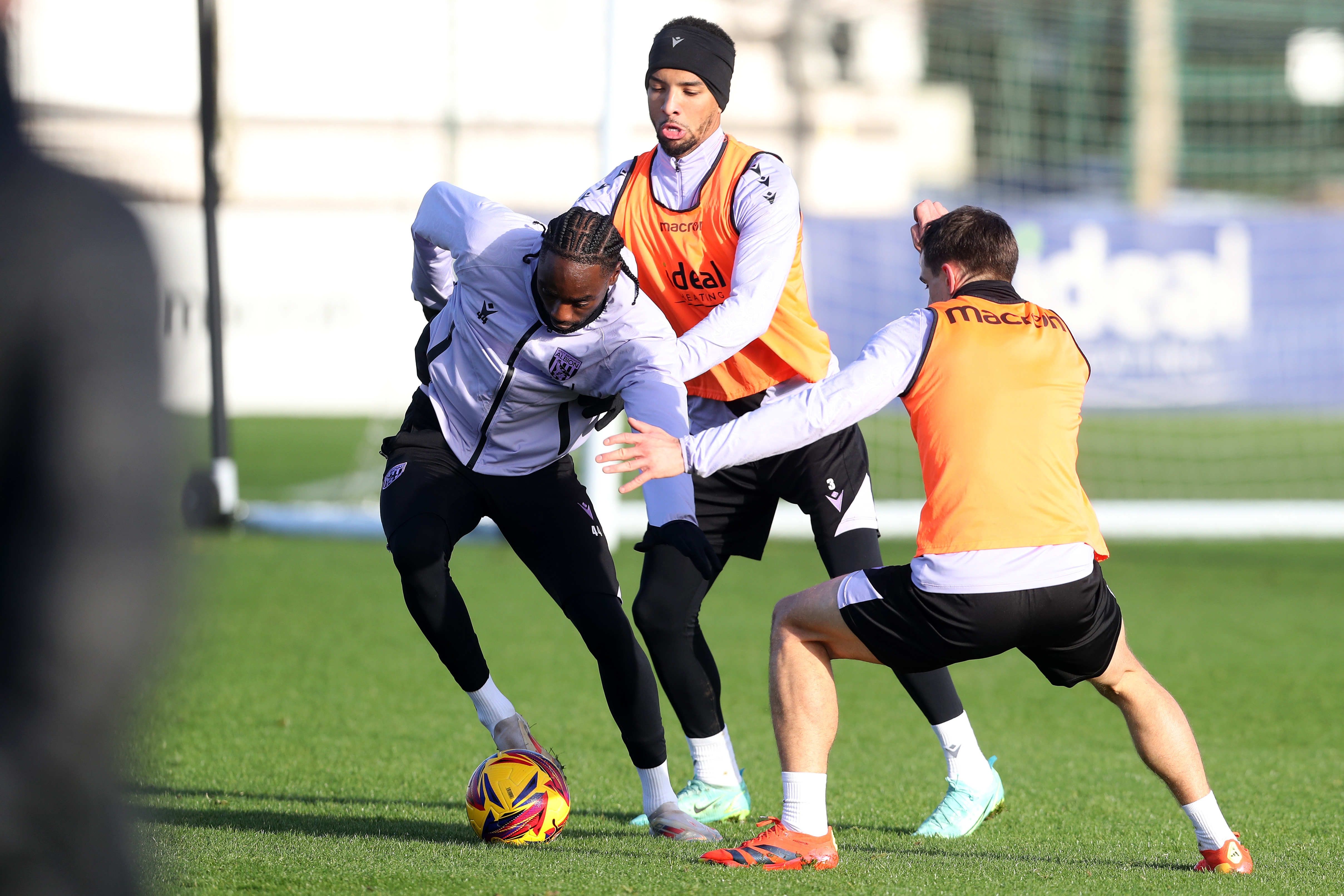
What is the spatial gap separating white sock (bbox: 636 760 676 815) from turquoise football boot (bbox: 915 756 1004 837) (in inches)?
31.7

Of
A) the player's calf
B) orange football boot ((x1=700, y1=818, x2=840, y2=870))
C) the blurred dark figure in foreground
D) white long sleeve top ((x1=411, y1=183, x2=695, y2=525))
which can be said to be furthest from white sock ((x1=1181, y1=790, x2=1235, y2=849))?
the blurred dark figure in foreground

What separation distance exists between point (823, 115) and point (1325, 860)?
738 inches

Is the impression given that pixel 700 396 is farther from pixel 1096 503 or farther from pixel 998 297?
pixel 1096 503

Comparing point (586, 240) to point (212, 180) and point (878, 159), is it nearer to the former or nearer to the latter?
point (212, 180)

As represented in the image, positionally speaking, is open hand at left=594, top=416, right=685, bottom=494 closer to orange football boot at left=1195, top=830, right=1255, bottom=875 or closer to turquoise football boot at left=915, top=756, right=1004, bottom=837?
turquoise football boot at left=915, top=756, right=1004, bottom=837

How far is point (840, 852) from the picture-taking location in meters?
4.34

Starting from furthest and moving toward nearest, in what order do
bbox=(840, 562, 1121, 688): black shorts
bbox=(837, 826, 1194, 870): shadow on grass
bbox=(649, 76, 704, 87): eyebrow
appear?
1. bbox=(649, 76, 704, 87): eyebrow
2. bbox=(837, 826, 1194, 870): shadow on grass
3. bbox=(840, 562, 1121, 688): black shorts

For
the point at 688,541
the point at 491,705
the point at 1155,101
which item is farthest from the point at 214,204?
the point at 1155,101

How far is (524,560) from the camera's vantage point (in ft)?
15.8

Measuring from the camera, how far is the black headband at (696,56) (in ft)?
15.8

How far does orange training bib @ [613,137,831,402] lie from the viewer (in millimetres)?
4906

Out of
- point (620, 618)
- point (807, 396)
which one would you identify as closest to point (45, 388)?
point (807, 396)

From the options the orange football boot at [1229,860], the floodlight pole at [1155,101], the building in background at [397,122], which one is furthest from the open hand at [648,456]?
the floodlight pole at [1155,101]

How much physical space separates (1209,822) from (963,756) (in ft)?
3.19
